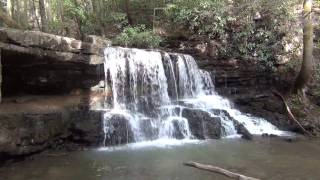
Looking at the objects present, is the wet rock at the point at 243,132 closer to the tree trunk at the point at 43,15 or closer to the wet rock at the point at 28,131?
the wet rock at the point at 28,131

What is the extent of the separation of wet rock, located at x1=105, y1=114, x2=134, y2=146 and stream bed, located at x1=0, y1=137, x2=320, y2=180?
16.4 inches

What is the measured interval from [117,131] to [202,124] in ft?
7.84

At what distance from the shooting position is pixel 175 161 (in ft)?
29.6

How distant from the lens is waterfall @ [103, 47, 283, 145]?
1146 cm

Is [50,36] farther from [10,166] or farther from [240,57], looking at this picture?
[240,57]

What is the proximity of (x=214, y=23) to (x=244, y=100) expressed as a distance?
360 cm

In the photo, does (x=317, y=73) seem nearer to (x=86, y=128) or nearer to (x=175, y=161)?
(x=175, y=161)

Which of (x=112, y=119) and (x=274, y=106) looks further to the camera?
(x=274, y=106)

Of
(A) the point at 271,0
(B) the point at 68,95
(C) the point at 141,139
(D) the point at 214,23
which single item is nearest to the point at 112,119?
(C) the point at 141,139

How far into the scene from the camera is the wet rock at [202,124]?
38.2ft

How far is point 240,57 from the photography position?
50.6ft

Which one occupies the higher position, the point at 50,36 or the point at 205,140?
the point at 50,36

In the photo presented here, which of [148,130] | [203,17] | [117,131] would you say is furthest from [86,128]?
[203,17]

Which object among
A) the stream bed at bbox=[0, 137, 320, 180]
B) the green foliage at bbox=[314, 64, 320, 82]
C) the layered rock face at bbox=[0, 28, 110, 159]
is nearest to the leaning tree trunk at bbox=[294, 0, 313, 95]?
the green foliage at bbox=[314, 64, 320, 82]
